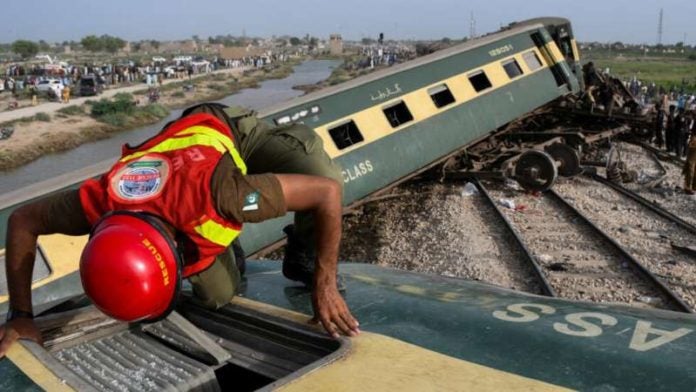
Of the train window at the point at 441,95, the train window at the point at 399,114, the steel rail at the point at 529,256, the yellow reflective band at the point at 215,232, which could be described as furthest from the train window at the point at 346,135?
the yellow reflective band at the point at 215,232

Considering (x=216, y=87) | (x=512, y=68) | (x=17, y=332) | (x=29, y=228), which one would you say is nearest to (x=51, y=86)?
(x=216, y=87)

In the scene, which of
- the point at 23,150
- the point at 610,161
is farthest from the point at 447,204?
the point at 23,150

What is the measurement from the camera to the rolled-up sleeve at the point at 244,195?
2432mm

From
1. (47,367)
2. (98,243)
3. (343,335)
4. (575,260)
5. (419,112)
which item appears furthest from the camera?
(419,112)

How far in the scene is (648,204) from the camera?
11.8m

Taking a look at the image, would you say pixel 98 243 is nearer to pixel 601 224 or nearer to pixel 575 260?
pixel 575 260

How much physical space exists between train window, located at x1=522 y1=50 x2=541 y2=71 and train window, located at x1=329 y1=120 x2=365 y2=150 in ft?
19.2

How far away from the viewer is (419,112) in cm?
1216

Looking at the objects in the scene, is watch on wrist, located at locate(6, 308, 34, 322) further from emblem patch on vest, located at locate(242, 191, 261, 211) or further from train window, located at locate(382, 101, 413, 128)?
train window, located at locate(382, 101, 413, 128)

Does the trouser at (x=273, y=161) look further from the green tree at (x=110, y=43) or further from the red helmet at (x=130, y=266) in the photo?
the green tree at (x=110, y=43)

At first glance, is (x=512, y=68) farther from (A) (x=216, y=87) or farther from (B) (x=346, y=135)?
(A) (x=216, y=87)

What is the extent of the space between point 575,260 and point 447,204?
13.2 feet

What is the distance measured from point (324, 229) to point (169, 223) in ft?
1.95

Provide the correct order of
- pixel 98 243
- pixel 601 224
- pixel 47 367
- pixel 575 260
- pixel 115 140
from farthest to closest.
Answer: pixel 115 140
pixel 601 224
pixel 575 260
pixel 47 367
pixel 98 243
